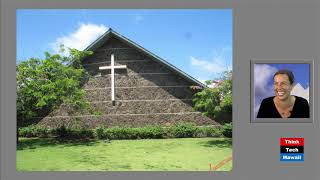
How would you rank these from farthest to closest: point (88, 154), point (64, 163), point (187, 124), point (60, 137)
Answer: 1. point (187, 124)
2. point (60, 137)
3. point (88, 154)
4. point (64, 163)

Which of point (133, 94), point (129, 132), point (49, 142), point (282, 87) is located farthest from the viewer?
point (133, 94)

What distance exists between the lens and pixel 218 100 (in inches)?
575

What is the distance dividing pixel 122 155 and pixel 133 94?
13.6 ft

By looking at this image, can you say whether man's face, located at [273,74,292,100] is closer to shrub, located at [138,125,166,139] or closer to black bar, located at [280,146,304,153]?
black bar, located at [280,146,304,153]

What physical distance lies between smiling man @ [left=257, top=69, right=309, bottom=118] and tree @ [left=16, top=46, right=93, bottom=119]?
683cm

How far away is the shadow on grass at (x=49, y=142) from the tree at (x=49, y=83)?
1131mm

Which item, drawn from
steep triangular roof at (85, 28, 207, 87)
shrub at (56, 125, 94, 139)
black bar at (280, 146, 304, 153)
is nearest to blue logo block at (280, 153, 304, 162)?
black bar at (280, 146, 304, 153)

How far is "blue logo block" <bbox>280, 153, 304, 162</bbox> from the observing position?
33.9ft

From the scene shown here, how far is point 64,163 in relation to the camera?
37.4ft

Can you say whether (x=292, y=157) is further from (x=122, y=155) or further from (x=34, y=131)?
(x=34, y=131)

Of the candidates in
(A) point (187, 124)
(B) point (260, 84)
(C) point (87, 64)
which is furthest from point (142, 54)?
(B) point (260, 84)

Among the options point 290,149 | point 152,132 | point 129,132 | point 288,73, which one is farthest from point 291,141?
point 129,132

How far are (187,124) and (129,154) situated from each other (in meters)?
3.64

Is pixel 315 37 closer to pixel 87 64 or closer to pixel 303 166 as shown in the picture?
pixel 303 166
